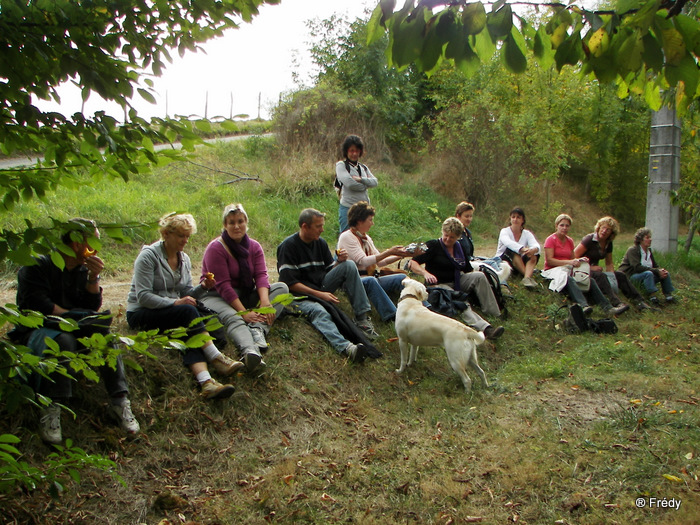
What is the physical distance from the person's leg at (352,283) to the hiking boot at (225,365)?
1.81 metres

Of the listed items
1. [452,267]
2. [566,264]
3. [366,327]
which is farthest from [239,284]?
[566,264]

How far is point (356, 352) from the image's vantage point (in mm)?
5559

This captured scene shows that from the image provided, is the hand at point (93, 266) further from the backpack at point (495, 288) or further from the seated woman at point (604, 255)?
the seated woman at point (604, 255)

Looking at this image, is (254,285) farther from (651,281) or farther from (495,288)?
(651,281)

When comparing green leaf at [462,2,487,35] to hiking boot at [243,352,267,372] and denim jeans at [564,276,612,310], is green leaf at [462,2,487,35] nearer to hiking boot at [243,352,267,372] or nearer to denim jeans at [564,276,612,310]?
hiking boot at [243,352,267,372]

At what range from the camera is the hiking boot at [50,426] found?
12.4ft

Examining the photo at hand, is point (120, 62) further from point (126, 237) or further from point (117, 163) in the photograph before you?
point (126, 237)

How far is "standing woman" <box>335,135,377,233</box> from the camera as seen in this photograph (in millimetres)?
7789

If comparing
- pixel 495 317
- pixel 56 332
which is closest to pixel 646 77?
pixel 56 332

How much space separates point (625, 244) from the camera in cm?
1527

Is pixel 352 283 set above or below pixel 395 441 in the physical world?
above

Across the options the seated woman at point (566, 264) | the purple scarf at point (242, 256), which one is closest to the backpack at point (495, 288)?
the seated woman at point (566, 264)

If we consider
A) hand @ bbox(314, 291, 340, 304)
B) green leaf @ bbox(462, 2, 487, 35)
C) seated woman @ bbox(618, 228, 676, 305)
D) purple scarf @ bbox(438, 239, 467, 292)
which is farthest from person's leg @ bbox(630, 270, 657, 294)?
green leaf @ bbox(462, 2, 487, 35)

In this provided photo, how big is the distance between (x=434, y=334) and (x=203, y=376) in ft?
7.47
